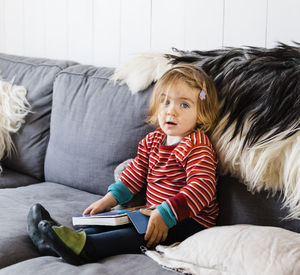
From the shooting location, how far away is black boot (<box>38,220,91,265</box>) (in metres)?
1.22

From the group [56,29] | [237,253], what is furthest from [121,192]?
[56,29]

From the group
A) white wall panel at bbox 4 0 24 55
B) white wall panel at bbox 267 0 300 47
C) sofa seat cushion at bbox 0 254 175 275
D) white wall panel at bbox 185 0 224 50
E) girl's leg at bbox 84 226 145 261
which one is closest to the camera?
sofa seat cushion at bbox 0 254 175 275

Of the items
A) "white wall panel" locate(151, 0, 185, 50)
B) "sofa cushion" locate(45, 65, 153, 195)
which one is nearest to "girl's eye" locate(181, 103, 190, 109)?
"sofa cushion" locate(45, 65, 153, 195)

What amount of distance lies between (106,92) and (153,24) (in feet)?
1.57

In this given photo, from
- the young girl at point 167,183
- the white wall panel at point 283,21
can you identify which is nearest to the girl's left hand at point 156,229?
the young girl at point 167,183

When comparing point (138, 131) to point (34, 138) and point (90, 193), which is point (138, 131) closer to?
point (90, 193)

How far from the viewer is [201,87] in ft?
4.68

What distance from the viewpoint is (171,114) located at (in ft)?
4.71

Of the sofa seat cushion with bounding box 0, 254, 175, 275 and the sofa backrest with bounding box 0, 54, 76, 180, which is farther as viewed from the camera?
the sofa backrest with bounding box 0, 54, 76, 180

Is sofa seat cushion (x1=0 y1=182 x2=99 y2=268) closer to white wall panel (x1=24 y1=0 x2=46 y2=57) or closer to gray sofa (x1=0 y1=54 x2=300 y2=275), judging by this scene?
gray sofa (x1=0 y1=54 x2=300 y2=275)

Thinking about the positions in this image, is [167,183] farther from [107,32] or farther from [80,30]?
[80,30]

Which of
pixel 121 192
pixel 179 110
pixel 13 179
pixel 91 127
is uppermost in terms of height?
pixel 179 110

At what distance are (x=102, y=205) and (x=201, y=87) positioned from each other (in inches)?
18.8

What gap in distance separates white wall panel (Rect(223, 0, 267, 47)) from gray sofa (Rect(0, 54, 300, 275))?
0.43 m
